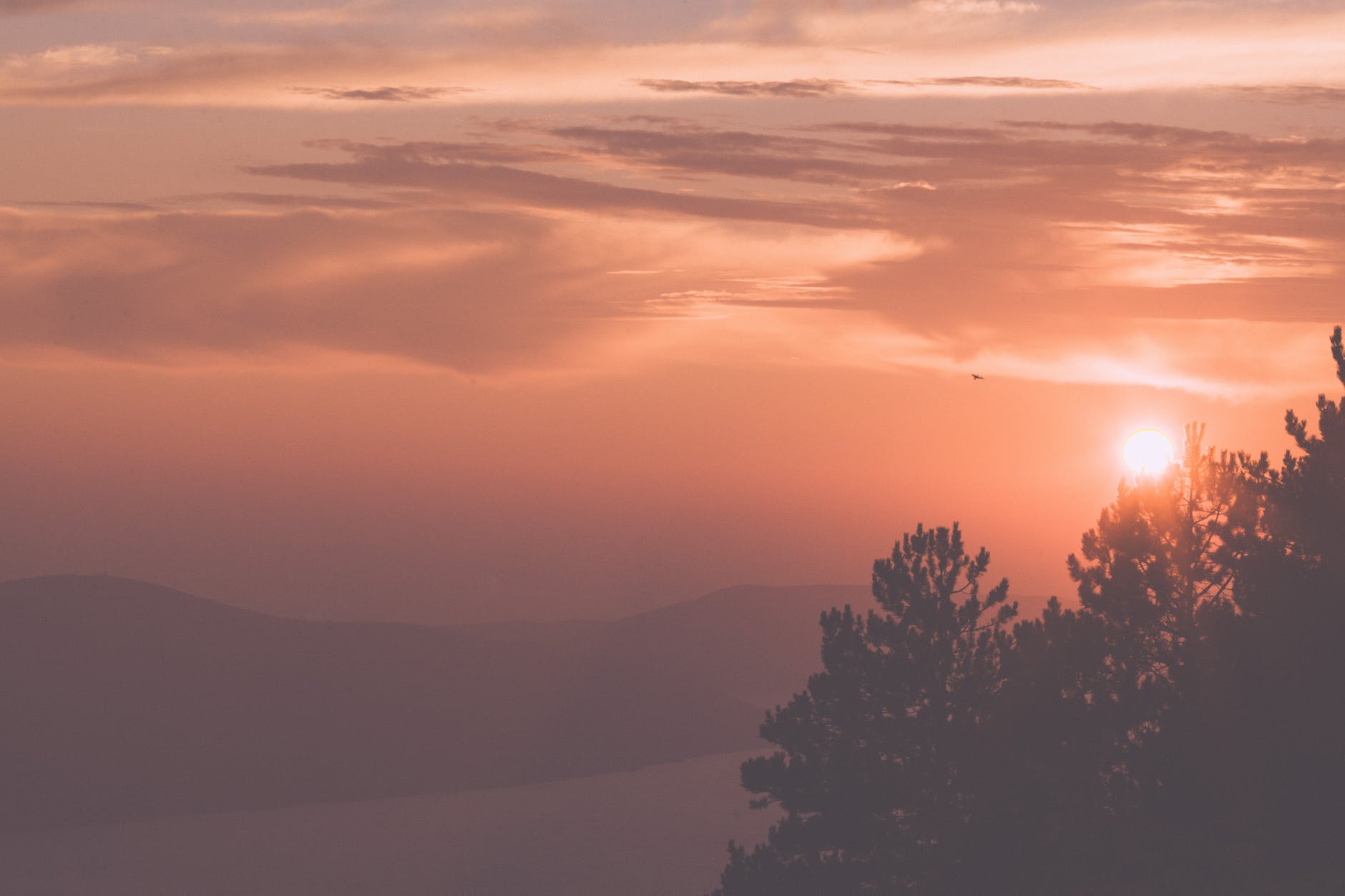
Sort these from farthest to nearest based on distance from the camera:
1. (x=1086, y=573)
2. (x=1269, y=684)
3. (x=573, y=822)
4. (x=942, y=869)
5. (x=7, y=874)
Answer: (x=573, y=822)
(x=7, y=874)
(x=1086, y=573)
(x=942, y=869)
(x=1269, y=684)

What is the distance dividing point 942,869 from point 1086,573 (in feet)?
28.7

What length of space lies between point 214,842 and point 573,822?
185 ft

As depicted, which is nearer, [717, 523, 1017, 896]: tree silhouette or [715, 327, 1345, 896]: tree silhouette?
[715, 327, 1345, 896]: tree silhouette

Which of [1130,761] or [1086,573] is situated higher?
[1086,573]

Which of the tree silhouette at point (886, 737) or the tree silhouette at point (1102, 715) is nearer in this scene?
the tree silhouette at point (1102, 715)

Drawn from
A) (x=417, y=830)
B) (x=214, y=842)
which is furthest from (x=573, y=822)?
(x=214, y=842)

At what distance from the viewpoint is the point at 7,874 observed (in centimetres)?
16862

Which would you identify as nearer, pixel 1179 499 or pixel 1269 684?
pixel 1269 684

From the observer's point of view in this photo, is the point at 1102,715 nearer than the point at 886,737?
Yes

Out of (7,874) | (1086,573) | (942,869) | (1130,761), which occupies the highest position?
(7,874)

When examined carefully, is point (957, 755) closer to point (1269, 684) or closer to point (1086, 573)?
point (1086, 573)

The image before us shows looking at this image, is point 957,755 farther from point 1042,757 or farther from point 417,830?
point 417,830

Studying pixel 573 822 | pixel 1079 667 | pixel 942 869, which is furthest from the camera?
pixel 573 822

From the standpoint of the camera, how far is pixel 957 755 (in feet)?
97.8
